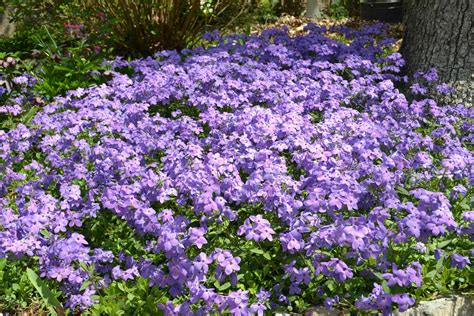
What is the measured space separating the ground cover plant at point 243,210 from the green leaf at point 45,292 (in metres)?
0.01

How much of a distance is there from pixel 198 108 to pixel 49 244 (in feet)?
5.39

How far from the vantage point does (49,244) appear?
122 inches

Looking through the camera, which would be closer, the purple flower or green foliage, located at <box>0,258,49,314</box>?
the purple flower

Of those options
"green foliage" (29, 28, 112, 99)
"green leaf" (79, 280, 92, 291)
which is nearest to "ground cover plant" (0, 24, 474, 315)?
"green leaf" (79, 280, 92, 291)

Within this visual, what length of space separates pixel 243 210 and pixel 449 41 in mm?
2534

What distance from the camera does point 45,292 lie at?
9.46 feet

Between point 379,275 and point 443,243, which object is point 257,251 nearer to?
point 379,275

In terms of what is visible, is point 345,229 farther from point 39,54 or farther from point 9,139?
point 39,54

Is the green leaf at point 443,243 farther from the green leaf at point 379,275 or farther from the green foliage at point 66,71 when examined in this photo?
the green foliage at point 66,71

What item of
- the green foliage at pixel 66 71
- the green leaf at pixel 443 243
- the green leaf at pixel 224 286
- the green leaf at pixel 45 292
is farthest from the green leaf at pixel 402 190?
the green foliage at pixel 66 71

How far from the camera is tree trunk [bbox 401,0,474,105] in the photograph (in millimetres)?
4723

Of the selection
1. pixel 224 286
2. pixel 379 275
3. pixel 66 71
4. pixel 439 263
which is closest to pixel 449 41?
pixel 439 263

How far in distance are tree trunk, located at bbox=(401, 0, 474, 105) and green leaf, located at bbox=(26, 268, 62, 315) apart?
3.39 meters

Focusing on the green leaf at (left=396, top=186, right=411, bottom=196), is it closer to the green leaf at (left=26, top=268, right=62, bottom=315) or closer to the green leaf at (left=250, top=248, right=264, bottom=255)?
the green leaf at (left=250, top=248, right=264, bottom=255)
